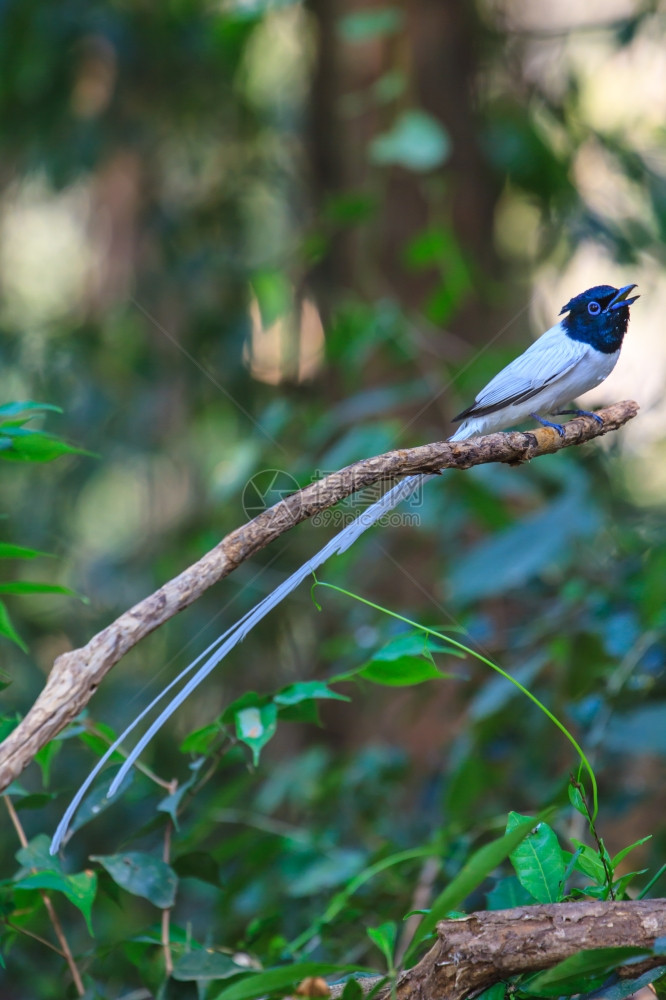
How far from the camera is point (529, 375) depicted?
A: 156 centimetres

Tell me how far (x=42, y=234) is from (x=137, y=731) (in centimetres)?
513

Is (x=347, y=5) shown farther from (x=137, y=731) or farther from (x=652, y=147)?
(x=137, y=731)

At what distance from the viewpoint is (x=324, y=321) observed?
4211mm

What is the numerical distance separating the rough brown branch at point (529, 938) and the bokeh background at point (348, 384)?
2.86ft

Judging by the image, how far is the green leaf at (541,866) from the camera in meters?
1.14

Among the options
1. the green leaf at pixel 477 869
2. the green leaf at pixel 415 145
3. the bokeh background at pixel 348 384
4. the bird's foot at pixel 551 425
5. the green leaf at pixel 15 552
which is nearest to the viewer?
the green leaf at pixel 477 869

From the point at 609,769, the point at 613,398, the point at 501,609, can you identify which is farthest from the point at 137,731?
the point at 613,398

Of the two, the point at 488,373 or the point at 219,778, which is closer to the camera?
the point at 488,373

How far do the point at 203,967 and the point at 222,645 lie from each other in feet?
1.90

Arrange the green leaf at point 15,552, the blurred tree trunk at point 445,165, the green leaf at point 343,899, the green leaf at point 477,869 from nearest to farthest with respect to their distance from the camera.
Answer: the green leaf at point 477,869, the green leaf at point 15,552, the green leaf at point 343,899, the blurred tree trunk at point 445,165

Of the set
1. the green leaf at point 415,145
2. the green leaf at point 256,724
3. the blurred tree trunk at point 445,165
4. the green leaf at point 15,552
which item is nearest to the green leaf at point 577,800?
the green leaf at point 256,724

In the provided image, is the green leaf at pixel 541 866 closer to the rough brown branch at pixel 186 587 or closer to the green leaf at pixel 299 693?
the green leaf at pixel 299 693

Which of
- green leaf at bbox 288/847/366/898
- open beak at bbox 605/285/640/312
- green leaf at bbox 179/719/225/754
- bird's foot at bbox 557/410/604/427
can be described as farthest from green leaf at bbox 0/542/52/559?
green leaf at bbox 288/847/366/898

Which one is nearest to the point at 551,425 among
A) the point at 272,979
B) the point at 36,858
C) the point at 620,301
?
the point at 620,301
